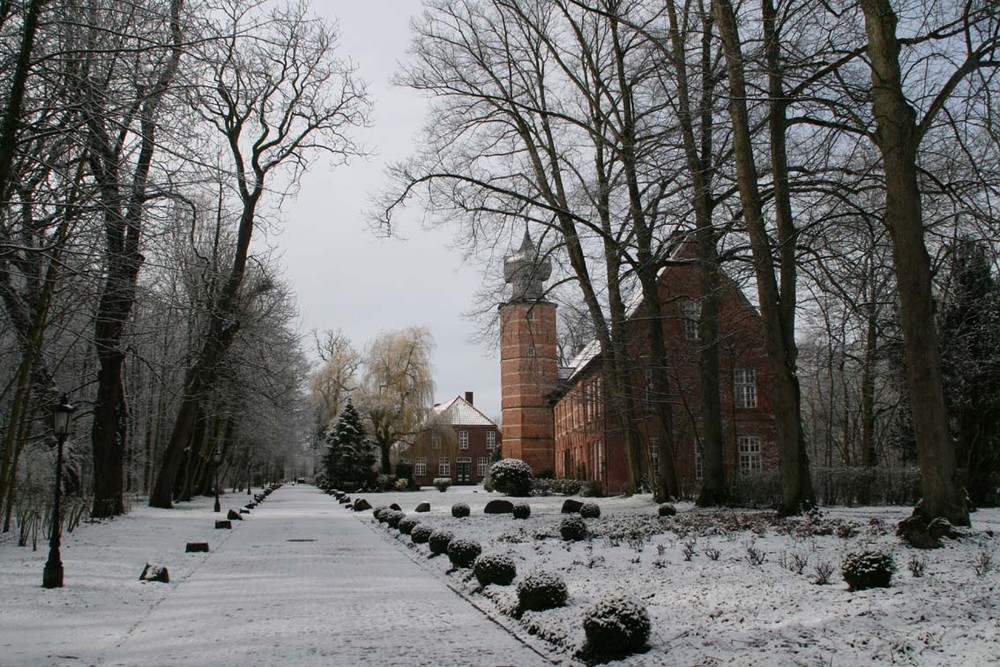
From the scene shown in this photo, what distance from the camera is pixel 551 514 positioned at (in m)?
22.7

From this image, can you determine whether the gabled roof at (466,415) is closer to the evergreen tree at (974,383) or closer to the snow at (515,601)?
the evergreen tree at (974,383)

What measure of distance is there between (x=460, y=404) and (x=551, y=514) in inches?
2597

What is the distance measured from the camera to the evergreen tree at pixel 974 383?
797 inches

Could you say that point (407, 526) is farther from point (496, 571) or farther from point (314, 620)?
point (314, 620)

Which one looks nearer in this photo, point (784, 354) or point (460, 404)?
point (784, 354)

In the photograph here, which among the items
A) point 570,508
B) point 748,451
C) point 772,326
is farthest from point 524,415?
point 772,326

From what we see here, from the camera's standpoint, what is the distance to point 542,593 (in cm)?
849

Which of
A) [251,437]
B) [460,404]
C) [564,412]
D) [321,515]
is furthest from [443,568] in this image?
[460,404]

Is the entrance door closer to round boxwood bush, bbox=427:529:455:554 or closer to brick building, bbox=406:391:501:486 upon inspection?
brick building, bbox=406:391:501:486

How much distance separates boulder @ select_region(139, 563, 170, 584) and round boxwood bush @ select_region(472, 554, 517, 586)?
14.8 ft

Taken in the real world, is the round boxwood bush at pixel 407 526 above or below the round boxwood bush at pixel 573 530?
below

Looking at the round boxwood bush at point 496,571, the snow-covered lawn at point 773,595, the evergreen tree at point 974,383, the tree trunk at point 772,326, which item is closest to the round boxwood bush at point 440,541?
the snow-covered lawn at point 773,595

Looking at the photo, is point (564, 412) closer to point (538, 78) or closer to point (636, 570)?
A: point (538, 78)

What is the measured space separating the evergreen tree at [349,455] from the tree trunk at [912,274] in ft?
154
